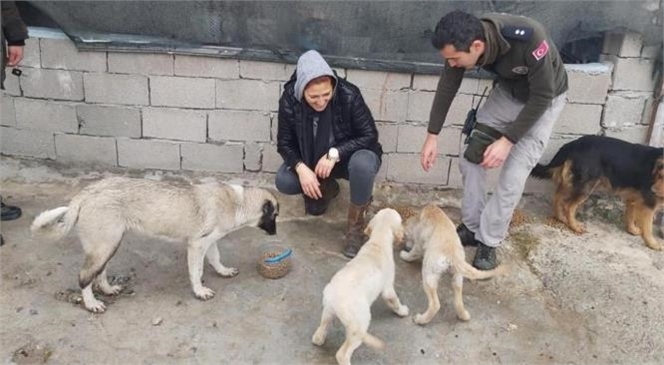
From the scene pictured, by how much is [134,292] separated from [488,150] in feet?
7.69

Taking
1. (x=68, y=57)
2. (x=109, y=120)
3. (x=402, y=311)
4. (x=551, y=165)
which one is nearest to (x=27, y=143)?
(x=109, y=120)

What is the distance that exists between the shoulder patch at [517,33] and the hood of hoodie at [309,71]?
1.09 meters

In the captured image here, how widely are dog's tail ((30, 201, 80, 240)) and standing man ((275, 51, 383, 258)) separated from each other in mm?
1435

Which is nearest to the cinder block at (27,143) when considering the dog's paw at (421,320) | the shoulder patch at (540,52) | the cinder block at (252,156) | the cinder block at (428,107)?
the cinder block at (252,156)

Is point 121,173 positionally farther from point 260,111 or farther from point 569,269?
point 569,269

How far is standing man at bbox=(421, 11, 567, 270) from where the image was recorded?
321cm

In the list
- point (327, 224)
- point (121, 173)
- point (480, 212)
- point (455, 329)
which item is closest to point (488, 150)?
point (480, 212)

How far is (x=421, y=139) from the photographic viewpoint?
488cm

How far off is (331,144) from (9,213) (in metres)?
2.46

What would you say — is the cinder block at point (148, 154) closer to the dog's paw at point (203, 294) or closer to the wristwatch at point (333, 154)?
the wristwatch at point (333, 154)

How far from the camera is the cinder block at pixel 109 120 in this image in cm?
489

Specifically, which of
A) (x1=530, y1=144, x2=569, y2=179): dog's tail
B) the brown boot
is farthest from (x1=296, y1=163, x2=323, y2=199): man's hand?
(x1=530, y1=144, x2=569, y2=179): dog's tail

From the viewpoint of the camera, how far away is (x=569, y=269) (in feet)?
13.4

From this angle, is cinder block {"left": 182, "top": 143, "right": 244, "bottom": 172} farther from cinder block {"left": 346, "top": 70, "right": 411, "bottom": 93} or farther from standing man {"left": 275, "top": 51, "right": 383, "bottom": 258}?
cinder block {"left": 346, "top": 70, "right": 411, "bottom": 93}
